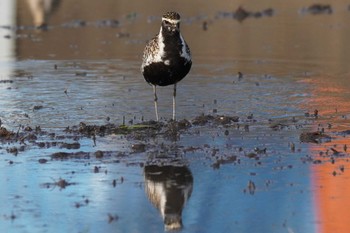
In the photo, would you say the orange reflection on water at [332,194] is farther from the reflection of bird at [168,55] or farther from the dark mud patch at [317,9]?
the dark mud patch at [317,9]

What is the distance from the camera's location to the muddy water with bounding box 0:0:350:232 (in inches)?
324

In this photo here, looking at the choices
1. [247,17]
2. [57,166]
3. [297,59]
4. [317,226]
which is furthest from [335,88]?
[247,17]

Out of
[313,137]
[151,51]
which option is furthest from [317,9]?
[313,137]

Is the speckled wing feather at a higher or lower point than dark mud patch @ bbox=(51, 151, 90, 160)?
higher

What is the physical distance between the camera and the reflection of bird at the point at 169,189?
8.12m

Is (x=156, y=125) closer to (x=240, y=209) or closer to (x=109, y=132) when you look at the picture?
(x=109, y=132)

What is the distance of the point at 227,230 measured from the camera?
7.68 m

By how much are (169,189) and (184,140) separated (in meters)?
2.23

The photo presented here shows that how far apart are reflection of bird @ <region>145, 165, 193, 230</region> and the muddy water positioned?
2 cm

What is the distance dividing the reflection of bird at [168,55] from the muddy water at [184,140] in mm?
611

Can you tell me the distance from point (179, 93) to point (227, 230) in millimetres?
7248

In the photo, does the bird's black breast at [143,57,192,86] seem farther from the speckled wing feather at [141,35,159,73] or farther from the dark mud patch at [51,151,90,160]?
the dark mud patch at [51,151,90,160]

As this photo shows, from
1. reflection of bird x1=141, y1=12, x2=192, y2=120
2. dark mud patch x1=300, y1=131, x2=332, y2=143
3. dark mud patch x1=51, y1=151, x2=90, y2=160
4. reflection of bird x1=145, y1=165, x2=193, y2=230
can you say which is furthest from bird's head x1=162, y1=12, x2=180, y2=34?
reflection of bird x1=145, y1=165, x2=193, y2=230

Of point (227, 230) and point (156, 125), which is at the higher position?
point (156, 125)
